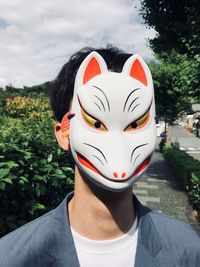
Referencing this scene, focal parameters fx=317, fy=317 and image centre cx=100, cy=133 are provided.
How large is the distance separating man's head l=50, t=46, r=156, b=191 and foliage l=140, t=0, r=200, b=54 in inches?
325

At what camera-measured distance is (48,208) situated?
11.4 ft

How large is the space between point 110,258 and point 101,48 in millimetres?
1221

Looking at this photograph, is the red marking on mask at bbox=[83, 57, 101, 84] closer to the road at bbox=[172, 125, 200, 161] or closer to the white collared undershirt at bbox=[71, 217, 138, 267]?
the white collared undershirt at bbox=[71, 217, 138, 267]

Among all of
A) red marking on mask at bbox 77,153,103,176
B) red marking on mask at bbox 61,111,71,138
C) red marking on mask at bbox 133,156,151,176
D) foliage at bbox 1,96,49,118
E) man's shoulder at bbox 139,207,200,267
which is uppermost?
red marking on mask at bbox 61,111,71,138

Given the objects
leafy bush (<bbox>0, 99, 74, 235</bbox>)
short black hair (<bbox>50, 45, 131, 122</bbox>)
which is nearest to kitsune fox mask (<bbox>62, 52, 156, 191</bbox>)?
short black hair (<bbox>50, 45, 131, 122</bbox>)

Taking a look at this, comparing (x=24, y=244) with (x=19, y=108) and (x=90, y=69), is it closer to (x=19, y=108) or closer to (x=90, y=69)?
(x=90, y=69)

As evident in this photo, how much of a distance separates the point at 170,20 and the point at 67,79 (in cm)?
927

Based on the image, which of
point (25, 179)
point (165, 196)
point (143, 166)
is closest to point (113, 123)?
point (143, 166)

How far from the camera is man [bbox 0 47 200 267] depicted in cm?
136

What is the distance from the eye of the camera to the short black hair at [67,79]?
1709mm

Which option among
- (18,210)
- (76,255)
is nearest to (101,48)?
(76,255)

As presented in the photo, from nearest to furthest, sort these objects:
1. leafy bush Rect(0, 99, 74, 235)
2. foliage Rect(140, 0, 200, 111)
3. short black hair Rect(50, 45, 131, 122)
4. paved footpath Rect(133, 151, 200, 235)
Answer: short black hair Rect(50, 45, 131, 122) < leafy bush Rect(0, 99, 74, 235) < foliage Rect(140, 0, 200, 111) < paved footpath Rect(133, 151, 200, 235)

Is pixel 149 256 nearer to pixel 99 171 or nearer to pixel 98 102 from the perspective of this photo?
pixel 99 171

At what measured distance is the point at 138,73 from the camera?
4.76 ft
